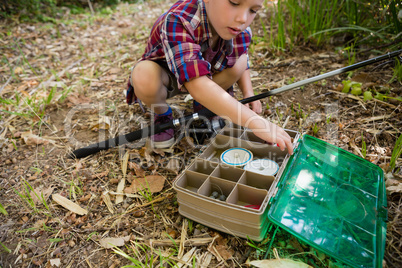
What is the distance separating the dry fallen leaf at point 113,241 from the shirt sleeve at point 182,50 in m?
0.74

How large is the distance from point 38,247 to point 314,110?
5.64 ft

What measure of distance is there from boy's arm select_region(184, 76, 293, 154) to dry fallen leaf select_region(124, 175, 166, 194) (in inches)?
20.0

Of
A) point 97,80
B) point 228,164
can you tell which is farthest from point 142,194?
point 97,80

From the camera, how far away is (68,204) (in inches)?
55.7

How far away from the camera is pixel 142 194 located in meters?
1.39

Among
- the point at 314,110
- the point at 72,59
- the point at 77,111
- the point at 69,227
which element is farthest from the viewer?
the point at 72,59

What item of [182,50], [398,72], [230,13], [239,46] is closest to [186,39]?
[182,50]

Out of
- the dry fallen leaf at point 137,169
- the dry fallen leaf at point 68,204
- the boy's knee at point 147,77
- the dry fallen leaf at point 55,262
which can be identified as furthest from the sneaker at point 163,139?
the dry fallen leaf at point 55,262

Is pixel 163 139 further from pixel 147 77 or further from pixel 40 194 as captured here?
pixel 40 194

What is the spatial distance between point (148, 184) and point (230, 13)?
3.04 feet

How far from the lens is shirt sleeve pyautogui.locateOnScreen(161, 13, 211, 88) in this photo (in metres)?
1.25

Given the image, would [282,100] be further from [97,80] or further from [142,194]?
[97,80]

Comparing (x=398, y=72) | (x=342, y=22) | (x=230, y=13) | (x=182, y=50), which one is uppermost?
(x=230, y=13)

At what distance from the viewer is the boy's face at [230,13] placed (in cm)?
115
